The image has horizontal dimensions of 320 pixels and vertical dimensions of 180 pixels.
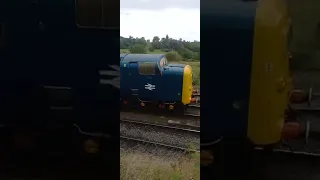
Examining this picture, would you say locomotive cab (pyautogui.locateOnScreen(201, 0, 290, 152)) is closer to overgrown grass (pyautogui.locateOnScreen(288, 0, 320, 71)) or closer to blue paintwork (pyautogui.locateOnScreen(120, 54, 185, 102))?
overgrown grass (pyautogui.locateOnScreen(288, 0, 320, 71))

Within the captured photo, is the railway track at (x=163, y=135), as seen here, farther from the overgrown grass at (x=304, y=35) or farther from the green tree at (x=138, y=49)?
the overgrown grass at (x=304, y=35)

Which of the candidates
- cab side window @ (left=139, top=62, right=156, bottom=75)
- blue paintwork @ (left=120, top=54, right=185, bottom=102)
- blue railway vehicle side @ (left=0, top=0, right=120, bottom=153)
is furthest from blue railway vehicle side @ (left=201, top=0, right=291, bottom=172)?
cab side window @ (left=139, top=62, right=156, bottom=75)

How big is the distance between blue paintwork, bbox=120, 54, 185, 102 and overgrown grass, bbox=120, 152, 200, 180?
1.59 ft

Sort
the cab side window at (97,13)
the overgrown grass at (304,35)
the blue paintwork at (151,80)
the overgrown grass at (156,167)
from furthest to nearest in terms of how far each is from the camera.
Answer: the overgrown grass at (156,167)
the blue paintwork at (151,80)
the cab side window at (97,13)
the overgrown grass at (304,35)

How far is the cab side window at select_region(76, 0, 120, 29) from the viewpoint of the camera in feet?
9.84

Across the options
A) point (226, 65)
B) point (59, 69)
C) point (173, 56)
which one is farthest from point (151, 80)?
point (226, 65)

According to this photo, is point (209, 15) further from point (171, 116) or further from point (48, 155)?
point (48, 155)

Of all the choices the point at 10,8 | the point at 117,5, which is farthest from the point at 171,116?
the point at 10,8

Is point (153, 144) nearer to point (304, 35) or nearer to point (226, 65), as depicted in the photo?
point (226, 65)

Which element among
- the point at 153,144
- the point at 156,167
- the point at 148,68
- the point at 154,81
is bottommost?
the point at 156,167

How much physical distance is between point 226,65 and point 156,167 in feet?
3.99

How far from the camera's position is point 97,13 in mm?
3014

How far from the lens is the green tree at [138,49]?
323cm

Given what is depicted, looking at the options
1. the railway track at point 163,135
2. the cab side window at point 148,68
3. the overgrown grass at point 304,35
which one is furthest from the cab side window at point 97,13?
the overgrown grass at point 304,35
